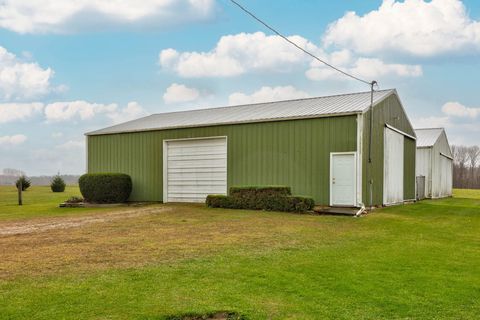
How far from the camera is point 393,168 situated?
744 inches

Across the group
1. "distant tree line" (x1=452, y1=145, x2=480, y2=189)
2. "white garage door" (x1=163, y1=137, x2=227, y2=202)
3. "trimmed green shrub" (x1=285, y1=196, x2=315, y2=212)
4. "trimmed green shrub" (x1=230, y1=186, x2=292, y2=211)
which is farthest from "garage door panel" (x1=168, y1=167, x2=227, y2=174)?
"distant tree line" (x1=452, y1=145, x2=480, y2=189)

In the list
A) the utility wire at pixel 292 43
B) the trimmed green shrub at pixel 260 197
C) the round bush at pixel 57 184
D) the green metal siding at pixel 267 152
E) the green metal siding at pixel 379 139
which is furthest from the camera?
the round bush at pixel 57 184

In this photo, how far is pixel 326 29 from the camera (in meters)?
13.8

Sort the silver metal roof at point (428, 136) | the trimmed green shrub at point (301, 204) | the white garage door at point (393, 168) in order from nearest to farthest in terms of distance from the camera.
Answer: the trimmed green shrub at point (301, 204)
the white garage door at point (393, 168)
the silver metal roof at point (428, 136)

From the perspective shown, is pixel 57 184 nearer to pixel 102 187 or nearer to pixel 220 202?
pixel 102 187

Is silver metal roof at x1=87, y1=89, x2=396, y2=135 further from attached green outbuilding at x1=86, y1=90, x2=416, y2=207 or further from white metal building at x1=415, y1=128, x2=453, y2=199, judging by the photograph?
white metal building at x1=415, y1=128, x2=453, y2=199

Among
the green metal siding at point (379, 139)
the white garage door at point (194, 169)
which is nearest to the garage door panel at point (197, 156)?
the white garage door at point (194, 169)

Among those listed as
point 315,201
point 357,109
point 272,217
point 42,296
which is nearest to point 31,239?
point 42,296

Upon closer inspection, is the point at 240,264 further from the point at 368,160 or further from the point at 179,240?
the point at 368,160

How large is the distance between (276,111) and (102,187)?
8477mm

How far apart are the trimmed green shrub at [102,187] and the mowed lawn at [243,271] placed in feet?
28.2

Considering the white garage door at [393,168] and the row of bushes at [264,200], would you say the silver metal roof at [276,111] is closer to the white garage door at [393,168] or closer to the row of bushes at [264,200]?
the white garage door at [393,168]

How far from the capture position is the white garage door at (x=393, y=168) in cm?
1791

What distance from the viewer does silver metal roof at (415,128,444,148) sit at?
26453 millimetres
